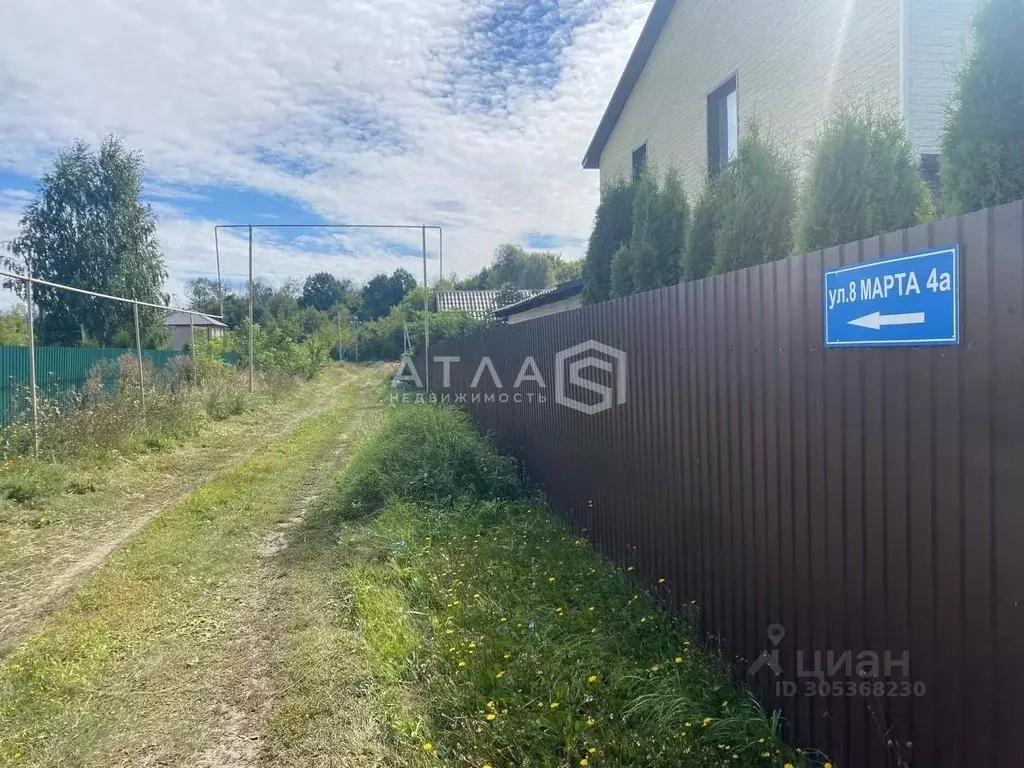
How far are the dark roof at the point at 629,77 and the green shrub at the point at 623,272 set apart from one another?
5853 mm

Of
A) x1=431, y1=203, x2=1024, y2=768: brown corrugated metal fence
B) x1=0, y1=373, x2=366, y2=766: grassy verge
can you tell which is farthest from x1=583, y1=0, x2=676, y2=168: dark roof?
x1=0, y1=373, x2=366, y2=766: grassy verge

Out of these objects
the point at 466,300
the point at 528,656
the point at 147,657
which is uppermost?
the point at 466,300

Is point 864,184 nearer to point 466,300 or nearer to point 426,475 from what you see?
point 426,475

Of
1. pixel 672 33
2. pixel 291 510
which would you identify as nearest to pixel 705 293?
pixel 291 510

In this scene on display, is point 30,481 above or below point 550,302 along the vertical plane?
below

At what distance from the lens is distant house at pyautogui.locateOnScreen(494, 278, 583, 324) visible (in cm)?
1387

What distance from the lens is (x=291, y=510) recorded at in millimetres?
7223

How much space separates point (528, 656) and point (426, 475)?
3731mm

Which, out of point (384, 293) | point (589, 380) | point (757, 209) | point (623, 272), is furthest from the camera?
point (384, 293)

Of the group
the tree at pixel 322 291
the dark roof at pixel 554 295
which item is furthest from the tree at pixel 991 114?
the tree at pixel 322 291

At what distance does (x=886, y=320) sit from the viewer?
211 cm

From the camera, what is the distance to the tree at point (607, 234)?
9125 millimetres

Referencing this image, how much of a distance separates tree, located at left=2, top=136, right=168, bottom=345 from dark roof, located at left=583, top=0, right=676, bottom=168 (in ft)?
62.7

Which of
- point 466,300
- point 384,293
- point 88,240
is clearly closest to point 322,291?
point 384,293
